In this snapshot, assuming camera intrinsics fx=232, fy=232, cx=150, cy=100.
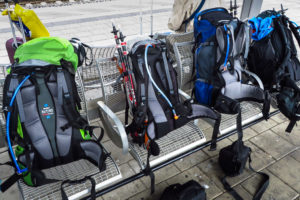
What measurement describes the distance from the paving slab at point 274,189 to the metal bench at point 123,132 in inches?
29.5

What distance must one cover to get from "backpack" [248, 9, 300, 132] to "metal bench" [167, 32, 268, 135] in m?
0.46

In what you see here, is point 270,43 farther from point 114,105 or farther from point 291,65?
point 114,105

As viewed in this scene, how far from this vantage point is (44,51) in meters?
1.70

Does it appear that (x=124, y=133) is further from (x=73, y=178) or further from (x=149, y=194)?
(x=149, y=194)

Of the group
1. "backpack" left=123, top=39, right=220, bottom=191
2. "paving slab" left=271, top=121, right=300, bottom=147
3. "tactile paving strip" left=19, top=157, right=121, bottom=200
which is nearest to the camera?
"tactile paving strip" left=19, top=157, right=121, bottom=200

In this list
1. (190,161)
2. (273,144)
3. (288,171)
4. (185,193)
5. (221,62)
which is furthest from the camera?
(273,144)

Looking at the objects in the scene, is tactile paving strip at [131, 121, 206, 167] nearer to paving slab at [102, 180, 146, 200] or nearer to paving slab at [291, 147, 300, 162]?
paving slab at [102, 180, 146, 200]

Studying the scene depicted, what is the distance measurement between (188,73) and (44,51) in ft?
4.95

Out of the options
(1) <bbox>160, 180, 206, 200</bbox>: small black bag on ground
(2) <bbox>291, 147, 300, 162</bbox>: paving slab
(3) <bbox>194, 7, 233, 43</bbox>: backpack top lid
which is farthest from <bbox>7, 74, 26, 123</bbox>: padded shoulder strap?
(2) <bbox>291, 147, 300, 162</bbox>: paving slab

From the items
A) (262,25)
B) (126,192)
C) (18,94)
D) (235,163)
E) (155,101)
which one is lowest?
(126,192)

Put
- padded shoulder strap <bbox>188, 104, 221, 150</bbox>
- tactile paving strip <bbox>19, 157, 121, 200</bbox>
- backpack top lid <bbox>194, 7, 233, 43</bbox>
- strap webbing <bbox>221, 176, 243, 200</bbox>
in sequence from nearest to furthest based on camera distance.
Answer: tactile paving strip <bbox>19, 157, 121, 200</bbox>, padded shoulder strap <bbox>188, 104, 221, 150</bbox>, strap webbing <bbox>221, 176, 243, 200</bbox>, backpack top lid <bbox>194, 7, 233, 43</bbox>

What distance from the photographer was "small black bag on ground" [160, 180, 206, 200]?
1814mm

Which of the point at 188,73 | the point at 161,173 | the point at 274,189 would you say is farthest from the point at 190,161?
the point at 188,73

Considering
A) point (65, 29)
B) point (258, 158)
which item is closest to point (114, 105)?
point (258, 158)
